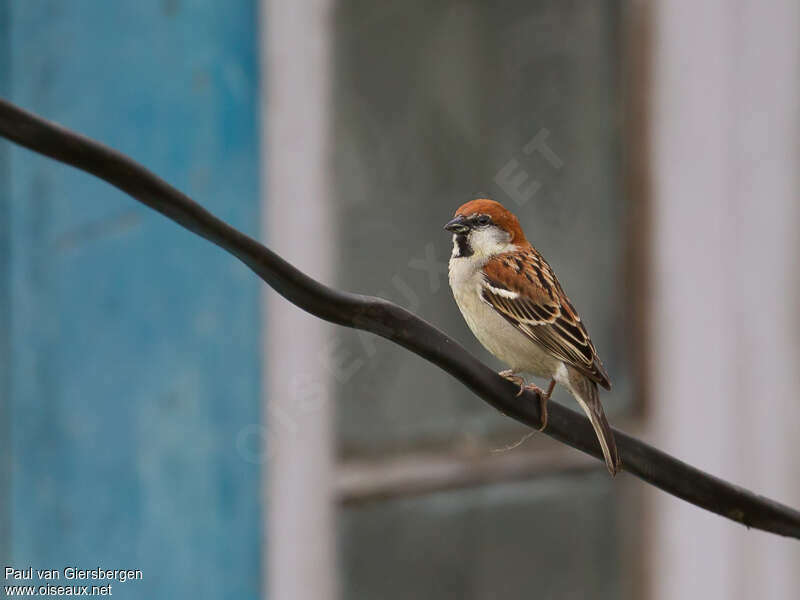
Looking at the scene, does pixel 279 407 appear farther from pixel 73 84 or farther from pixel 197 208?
pixel 197 208

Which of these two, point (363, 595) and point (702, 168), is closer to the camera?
point (363, 595)

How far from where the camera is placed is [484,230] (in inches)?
80.9

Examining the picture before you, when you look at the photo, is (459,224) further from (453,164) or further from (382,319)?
(453,164)

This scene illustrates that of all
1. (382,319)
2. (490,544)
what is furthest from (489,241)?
(490,544)

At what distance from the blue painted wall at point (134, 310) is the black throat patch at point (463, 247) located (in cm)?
110

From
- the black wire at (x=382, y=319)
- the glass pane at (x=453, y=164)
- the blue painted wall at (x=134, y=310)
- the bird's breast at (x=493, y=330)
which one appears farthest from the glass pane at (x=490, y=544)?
the black wire at (x=382, y=319)

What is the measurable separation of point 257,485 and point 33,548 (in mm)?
907

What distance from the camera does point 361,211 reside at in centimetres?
344

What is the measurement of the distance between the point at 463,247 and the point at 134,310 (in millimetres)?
1560

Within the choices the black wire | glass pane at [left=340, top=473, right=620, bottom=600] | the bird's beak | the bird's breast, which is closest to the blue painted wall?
glass pane at [left=340, top=473, right=620, bottom=600]

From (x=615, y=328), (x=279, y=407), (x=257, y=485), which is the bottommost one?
(x=257, y=485)

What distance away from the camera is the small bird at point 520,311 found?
2121mm

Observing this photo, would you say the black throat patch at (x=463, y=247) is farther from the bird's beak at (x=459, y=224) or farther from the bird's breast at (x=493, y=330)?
the bird's beak at (x=459, y=224)

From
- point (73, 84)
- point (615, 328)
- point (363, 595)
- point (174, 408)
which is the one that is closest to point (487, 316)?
point (174, 408)
